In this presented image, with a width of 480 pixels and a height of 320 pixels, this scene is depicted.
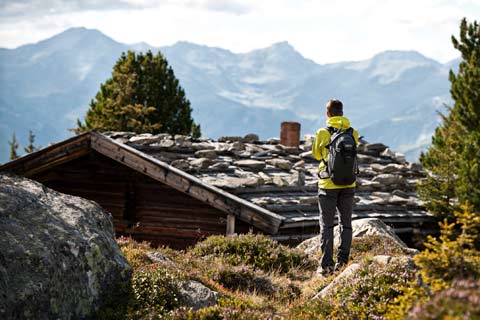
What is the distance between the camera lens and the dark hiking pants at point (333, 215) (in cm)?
802

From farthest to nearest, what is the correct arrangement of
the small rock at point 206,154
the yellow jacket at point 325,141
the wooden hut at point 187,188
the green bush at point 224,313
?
the small rock at point 206,154, the wooden hut at point 187,188, the yellow jacket at point 325,141, the green bush at point 224,313

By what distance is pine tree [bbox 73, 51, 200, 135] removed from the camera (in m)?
34.2

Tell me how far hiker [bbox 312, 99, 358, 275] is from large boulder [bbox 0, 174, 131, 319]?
103 inches

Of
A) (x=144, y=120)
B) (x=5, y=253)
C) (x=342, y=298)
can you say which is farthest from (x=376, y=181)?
(x=144, y=120)

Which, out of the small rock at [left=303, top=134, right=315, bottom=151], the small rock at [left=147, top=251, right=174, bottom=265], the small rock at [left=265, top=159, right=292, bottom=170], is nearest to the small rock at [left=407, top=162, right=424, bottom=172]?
the small rock at [left=303, top=134, right=315, bottom=151]

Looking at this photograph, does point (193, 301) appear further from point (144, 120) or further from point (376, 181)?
point (144, 120)

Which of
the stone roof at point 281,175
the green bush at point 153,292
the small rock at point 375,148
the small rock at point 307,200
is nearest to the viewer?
the green bush at point 153,292

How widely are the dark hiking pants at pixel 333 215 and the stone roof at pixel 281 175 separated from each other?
14.9 feet

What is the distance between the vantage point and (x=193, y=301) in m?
6.57

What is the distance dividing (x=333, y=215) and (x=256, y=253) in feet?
7.44

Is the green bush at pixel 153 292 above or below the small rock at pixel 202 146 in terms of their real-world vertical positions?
below

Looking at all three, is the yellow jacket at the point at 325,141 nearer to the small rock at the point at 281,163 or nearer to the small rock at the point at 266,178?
the small rock at the point at 266,178

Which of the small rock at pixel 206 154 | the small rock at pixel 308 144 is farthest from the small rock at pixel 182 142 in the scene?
the small rock at pixel 308 144

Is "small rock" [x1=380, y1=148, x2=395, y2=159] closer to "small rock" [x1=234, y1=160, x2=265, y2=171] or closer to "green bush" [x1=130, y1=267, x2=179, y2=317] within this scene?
"small rock" [x1=234, y1=160, x2=265, y2=171]
